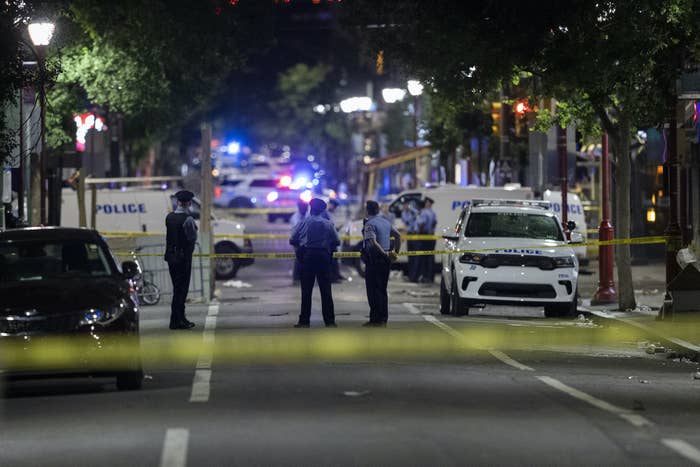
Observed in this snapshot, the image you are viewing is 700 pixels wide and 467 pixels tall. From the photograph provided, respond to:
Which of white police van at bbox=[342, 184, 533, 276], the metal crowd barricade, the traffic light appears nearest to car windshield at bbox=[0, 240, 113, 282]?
the metal crowd barricade

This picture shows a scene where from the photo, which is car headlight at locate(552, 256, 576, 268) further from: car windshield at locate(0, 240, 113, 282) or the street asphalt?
car windshield at locate(0, 240, 113, 282)

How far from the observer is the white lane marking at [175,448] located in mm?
9797

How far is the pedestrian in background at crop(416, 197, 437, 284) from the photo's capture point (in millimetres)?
32312

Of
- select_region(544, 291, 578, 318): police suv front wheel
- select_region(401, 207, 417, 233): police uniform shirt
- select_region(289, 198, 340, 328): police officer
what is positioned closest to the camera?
select_region(289, 198, 340, 328): police officer

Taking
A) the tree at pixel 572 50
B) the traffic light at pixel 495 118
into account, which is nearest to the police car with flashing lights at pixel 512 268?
the tree at pixel 572 50

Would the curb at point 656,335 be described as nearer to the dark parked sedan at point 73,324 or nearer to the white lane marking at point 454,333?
the white lane marking at point 454,333

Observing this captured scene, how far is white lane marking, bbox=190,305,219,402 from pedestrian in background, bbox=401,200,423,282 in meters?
10.5

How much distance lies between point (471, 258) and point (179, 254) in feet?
14.6

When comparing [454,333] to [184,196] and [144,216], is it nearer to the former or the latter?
[184,196]

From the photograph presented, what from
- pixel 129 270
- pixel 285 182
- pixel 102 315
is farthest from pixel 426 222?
pixel 285 182

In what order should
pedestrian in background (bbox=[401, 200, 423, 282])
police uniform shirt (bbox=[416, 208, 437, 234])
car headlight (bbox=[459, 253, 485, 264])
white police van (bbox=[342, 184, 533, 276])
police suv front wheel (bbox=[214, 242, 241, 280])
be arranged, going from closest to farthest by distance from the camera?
1. car headlight (bbox=[459, 253, 485, 264])
2. police uniform shirt (bbox=[416, 208, 437, 234])
3. pedestrian in background (bbox=[401, 200, 423, 282])
4. white police van (bbox=[342, 184, 533, 276])
5. police suv front wheel (bbox=[214, 242, 241, 280])

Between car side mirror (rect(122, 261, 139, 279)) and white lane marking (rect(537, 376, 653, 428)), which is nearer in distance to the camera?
white lane marking (rect(537, 376, 653, 428))

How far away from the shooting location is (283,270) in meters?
38.2

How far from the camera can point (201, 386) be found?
1382 centimetres
